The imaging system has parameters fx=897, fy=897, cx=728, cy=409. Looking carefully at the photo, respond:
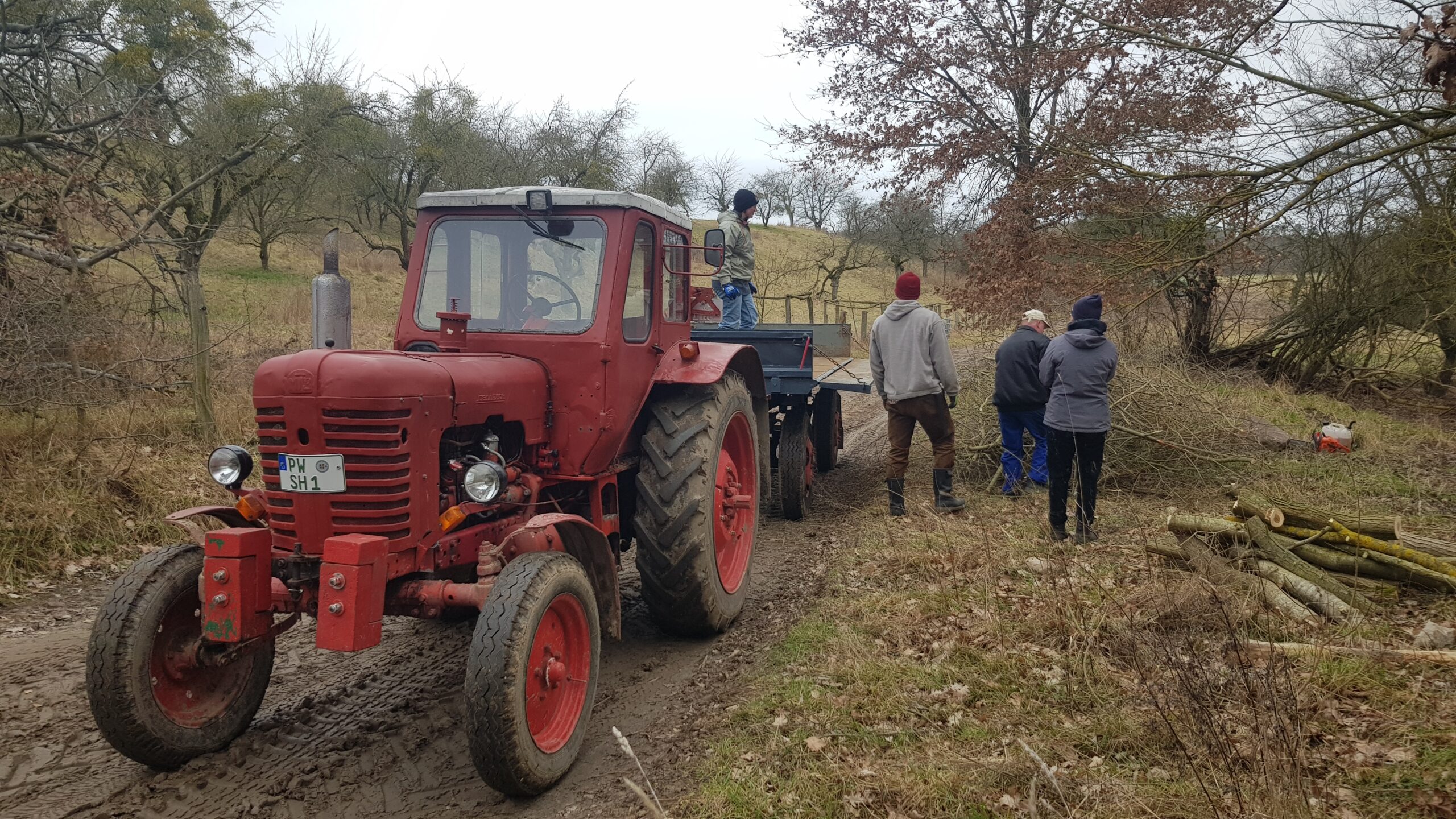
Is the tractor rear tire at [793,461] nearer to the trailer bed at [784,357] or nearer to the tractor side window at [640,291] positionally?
the trailer bed at [784,357]

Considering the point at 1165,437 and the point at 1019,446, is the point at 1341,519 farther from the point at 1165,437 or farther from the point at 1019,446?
the point at 1019,446

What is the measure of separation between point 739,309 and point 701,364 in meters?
3.73

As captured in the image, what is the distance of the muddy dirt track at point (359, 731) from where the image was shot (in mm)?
3289

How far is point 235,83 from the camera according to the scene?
13578mm

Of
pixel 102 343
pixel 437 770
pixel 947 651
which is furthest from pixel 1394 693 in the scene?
pixel 102 343

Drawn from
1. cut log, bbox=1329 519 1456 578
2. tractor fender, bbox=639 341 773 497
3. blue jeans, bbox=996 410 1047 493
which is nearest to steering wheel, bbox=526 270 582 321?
tractor fender, bbox=639 341 773 497

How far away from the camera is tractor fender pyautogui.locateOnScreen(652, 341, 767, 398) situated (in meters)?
4.82

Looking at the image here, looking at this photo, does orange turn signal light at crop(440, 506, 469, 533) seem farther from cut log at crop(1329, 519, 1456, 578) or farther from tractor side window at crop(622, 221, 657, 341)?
cut log at crop(1329, 519, 1456, 578)

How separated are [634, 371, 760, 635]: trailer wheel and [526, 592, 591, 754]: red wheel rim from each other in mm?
871

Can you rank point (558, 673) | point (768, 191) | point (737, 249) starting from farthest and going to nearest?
point (768, 191) < point (737, 249) < point (558, 673)

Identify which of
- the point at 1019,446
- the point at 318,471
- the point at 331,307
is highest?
the point at 331,307

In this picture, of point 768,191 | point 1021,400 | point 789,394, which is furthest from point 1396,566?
point 768,191

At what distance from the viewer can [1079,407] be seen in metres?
6.00

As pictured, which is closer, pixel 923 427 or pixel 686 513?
pixel 686 513
